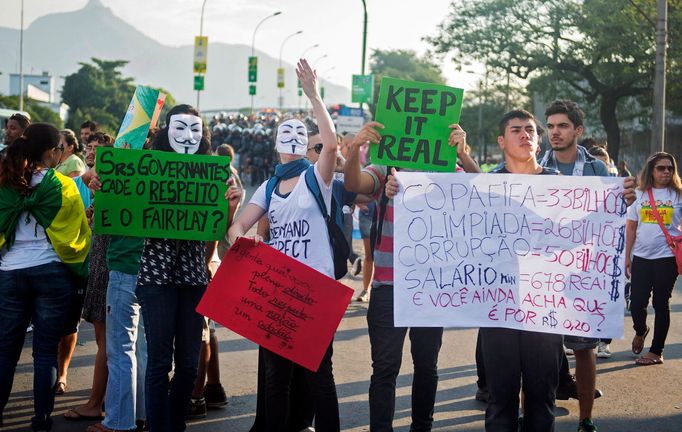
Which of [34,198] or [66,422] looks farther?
[66,422]

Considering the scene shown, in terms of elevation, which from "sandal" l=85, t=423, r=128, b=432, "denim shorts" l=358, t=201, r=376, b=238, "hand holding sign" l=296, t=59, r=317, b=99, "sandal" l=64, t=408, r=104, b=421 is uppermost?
"hand holding sign" l=296, t=59, r=317, b=99

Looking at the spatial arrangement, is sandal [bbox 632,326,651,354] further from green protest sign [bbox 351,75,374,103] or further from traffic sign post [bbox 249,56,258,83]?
traffic sign post [bbox 249,56,258,83]

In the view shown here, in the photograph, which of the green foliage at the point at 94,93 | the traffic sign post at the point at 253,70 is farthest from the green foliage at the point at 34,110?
the green foliage at the point at 94,93

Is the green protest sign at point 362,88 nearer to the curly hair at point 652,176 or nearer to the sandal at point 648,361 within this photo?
the curly hair at point 652,176

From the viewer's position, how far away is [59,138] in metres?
5.68

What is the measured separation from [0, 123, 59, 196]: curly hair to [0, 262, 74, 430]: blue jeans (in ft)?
1.74

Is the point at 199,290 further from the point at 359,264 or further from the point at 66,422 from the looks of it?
the point at 359,264

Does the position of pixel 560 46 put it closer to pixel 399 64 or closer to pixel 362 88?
pixel 362 88

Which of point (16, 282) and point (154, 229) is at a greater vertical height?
point (154, 229)

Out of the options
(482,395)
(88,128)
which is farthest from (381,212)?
(88,128)

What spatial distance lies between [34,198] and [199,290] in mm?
1246

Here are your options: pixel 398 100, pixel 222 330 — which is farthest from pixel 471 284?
pixel 222 330

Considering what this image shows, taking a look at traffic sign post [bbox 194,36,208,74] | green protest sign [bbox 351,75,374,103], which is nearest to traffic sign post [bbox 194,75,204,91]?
traffic sign post [bbox 194,36,208,74]

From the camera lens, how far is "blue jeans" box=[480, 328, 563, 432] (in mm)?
4531
